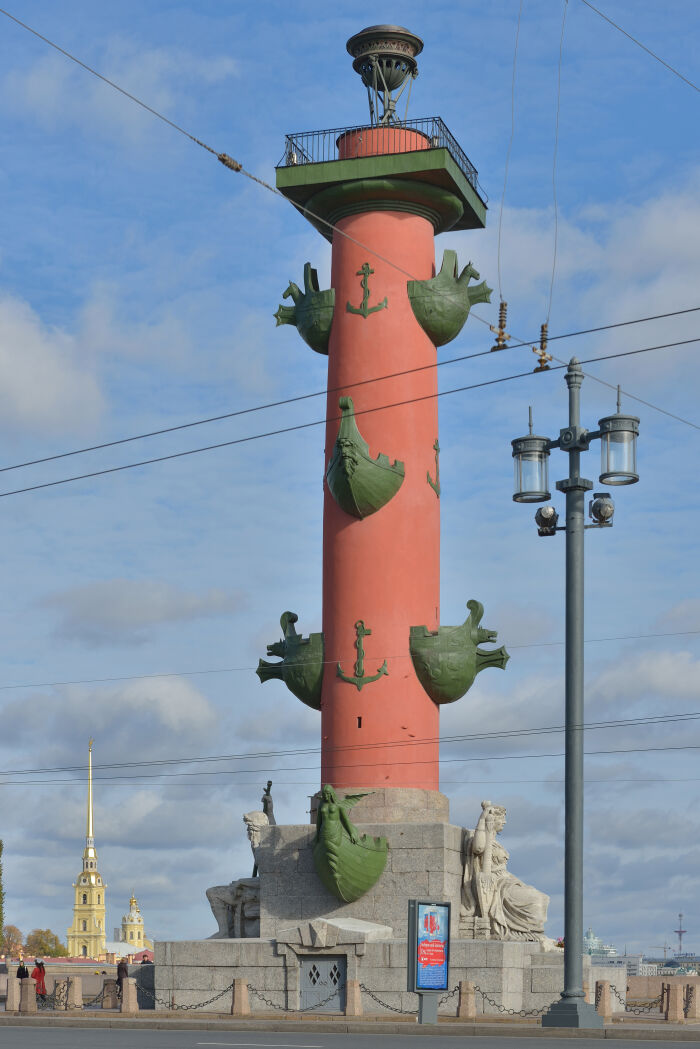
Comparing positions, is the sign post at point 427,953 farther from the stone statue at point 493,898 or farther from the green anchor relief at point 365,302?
the green anchor relief at point 365,302

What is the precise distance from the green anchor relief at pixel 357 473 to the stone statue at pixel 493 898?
254 inches

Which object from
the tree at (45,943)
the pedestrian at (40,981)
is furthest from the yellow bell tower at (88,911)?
the pedestrian at (40,981)

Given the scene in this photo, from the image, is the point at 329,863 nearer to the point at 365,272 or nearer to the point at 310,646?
the point at 310,646

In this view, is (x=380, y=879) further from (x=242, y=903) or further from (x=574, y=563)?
(x=574, y=563)

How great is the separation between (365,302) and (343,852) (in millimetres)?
11328

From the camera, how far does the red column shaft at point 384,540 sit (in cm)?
3369

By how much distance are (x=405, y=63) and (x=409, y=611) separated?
1232 centimetres

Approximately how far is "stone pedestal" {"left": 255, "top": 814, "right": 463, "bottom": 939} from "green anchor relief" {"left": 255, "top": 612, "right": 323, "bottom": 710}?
8.92 feet

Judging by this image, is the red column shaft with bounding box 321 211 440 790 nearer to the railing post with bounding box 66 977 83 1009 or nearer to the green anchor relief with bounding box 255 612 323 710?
the green anchor relief with bounding box 255 612 323 710

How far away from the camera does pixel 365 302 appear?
35219 mm

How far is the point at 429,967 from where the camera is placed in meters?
26.5

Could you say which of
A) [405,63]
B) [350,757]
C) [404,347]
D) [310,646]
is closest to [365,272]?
[404,347]

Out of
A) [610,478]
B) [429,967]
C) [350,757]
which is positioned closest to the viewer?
[610,478]

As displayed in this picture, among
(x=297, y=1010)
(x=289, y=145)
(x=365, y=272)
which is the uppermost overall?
(x=289, y=145)
